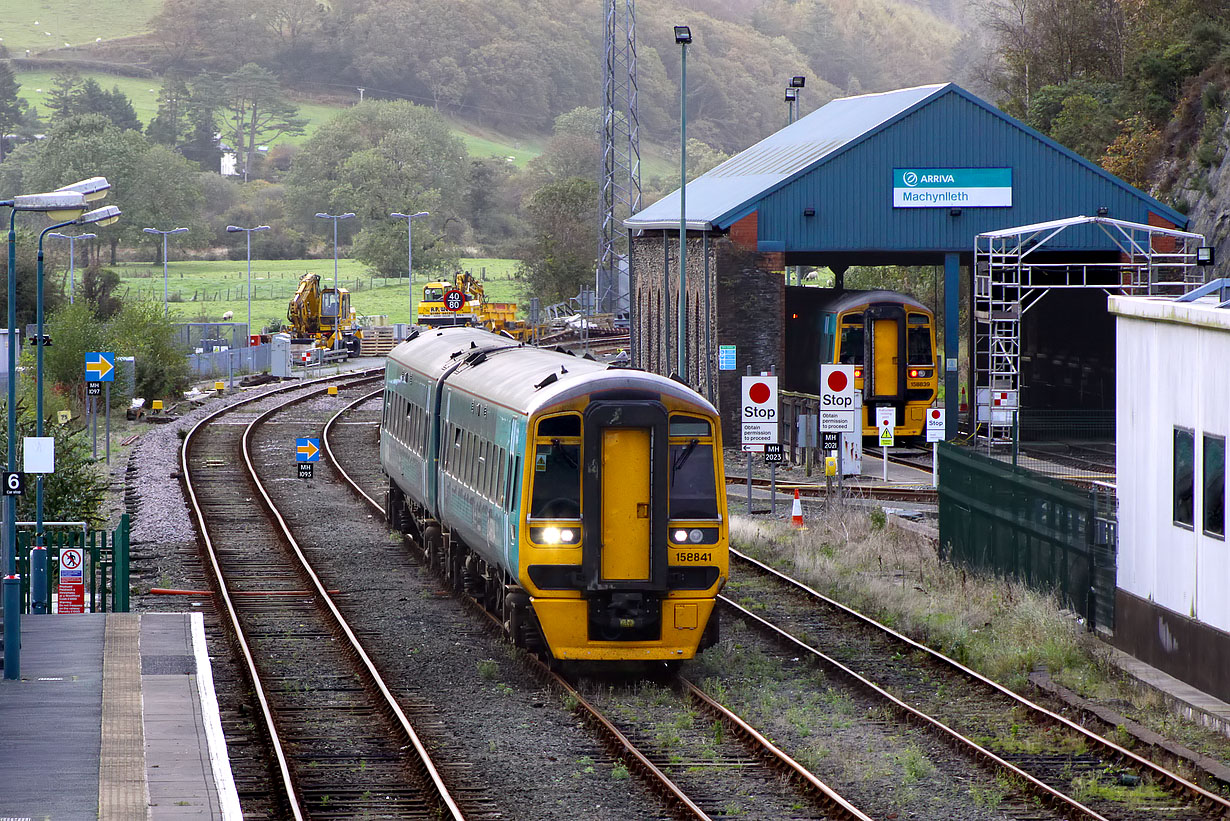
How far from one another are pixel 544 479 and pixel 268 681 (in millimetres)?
3384

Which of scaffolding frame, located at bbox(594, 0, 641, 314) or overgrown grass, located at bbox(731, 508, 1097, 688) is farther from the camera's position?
scaffolding frame, located at bbox(594, 0, 641, 314)

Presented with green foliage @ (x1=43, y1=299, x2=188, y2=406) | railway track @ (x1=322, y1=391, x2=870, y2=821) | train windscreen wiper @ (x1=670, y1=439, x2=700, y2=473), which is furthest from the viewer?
green foliage @ (x1=43, y1=299, x2=188, y2=406)

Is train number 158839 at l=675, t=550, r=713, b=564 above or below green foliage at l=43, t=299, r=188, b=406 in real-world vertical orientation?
below

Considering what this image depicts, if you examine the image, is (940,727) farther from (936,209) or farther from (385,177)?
(385,177)

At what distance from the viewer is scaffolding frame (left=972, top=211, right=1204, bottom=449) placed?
33281 mm

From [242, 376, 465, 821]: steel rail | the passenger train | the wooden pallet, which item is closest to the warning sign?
[242, 376, 465, 821]: steel rail

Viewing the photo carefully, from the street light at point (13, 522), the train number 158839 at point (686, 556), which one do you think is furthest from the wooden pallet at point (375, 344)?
the train number 158839 at point (686, 556)

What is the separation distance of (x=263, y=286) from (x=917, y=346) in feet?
243

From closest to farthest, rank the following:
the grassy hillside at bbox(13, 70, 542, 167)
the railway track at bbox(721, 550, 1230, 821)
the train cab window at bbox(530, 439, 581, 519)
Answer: the railway track at bbox(721, 550, 1230, 821) < the train cab window at bbox(530, 439, 581, 519) < the grassy hillside at bbox(13, 70, 542, 167)

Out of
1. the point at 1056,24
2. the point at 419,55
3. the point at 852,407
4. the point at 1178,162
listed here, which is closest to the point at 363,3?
the point at 419,55

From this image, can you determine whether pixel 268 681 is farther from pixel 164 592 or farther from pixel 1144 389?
pixel 1144 389

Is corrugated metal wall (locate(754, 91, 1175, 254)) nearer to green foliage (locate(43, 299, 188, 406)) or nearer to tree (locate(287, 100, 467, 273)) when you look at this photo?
green foliage (locate(43, 299, 188, 406))

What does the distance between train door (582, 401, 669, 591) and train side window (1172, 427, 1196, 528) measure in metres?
4.95

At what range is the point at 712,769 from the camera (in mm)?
12227
